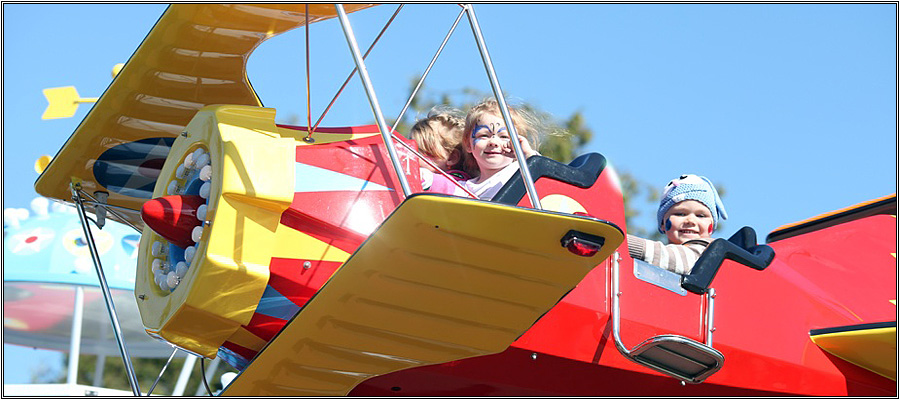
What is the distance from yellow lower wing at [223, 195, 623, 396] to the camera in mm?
3572

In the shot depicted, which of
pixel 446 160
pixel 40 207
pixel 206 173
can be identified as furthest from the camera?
pixel 40 207

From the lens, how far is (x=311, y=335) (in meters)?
4.18

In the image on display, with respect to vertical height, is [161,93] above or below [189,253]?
above

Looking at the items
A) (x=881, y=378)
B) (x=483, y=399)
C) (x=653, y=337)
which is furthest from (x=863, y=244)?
(x=483, y=399)

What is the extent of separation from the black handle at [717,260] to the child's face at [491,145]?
3.58 feet

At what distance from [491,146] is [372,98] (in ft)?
5.55

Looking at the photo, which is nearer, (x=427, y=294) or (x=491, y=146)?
(x=427, y=294)

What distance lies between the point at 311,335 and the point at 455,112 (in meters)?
2.49

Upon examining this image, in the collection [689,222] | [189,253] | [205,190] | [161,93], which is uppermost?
[161,93]

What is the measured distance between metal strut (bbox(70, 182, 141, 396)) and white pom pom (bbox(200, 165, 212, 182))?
103 cm

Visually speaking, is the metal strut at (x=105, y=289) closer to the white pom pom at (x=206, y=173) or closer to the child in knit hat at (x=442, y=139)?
the white pom pom at (x=206, y=173)

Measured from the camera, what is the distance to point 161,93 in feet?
18.0

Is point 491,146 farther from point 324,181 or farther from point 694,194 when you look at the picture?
point 694,194

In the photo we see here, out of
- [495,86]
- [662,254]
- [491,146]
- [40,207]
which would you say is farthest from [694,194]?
[40,207]
